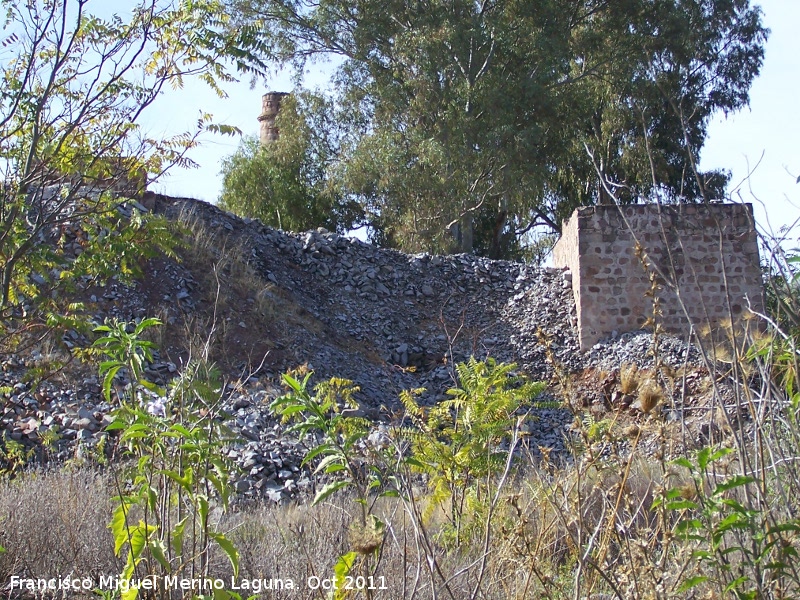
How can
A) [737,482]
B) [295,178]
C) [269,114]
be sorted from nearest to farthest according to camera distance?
[737,482], [295,178], [269,114]

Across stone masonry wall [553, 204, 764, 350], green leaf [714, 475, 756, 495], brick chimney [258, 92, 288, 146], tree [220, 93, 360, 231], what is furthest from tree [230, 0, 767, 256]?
A: green leaf [714, 475, 756, 495]

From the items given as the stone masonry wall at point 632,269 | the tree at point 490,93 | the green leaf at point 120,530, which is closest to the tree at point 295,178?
the tree at point 490,93

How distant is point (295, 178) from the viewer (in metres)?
21.5

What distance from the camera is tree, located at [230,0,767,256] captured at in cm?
1861

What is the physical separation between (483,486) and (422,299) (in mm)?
9829

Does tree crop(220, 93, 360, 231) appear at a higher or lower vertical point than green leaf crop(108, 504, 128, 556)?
higher

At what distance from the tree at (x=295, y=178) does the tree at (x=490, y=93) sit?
31.9 inches

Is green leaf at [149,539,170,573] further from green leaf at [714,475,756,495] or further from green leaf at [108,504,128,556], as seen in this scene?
green leaf at [714,475,756,495]

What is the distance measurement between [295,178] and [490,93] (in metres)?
5.83

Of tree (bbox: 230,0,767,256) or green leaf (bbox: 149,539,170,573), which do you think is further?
tree (bbox: 230,0,767,256)

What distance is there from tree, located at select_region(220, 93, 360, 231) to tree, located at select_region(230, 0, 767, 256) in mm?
810

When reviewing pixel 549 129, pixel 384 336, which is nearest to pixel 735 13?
pixel 549 129

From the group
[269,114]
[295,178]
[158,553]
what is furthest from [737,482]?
[269,114]

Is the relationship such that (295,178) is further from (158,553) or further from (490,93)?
(158,553)
